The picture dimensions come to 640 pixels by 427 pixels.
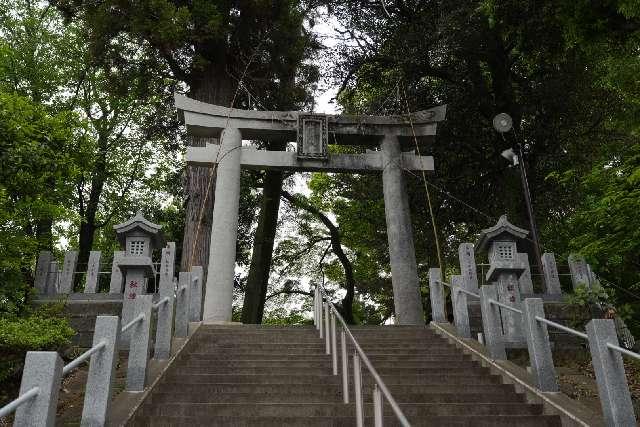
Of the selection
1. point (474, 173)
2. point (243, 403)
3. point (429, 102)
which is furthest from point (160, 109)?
point (243, 403)

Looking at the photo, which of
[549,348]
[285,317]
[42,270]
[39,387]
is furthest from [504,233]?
[285,317]

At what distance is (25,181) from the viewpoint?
26.3 feet

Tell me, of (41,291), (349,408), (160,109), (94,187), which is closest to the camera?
(349,408)

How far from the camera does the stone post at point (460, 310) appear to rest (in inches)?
311

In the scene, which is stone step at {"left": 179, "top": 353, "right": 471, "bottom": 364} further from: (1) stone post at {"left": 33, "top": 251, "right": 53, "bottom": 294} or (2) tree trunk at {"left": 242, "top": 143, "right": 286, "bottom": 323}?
(2) tree trunk at {"left": 242, "top": 143, "right": 286, "bottom": 323}

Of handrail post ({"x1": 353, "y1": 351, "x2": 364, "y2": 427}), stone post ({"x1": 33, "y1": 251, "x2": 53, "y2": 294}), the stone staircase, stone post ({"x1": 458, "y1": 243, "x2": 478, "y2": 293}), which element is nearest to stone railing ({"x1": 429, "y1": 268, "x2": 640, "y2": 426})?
the stone staircase

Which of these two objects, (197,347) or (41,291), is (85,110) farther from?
(197,347)

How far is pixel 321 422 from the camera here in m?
4.59

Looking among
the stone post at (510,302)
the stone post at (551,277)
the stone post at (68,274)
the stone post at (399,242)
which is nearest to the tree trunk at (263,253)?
the stone post at (68,274)

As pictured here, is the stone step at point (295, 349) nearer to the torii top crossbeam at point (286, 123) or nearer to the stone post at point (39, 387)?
the stone post at point (39, 387)

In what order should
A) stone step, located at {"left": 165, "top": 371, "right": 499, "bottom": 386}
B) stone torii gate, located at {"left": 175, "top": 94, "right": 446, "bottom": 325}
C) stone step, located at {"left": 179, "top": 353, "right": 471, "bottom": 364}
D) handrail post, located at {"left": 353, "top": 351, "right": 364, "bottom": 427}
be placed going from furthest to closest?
stone torii gate, located at {"left": 175, "top": 94, "right": 446, "bottom": 325} → stone step, located at {"left": 179, "top": 353, "right": 471, "bottom": 364} → stone step, located at {"left": 165, "top": 371, "right": 499, "bottom": 386} → handrail post, located at {"left": 353, "top": 351, "right": 364, "bottom": 427}

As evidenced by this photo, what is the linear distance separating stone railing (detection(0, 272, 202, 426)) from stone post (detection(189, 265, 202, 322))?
102 cm

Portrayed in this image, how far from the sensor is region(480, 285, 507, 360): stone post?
6.48 m

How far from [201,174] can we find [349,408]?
8.89 m
